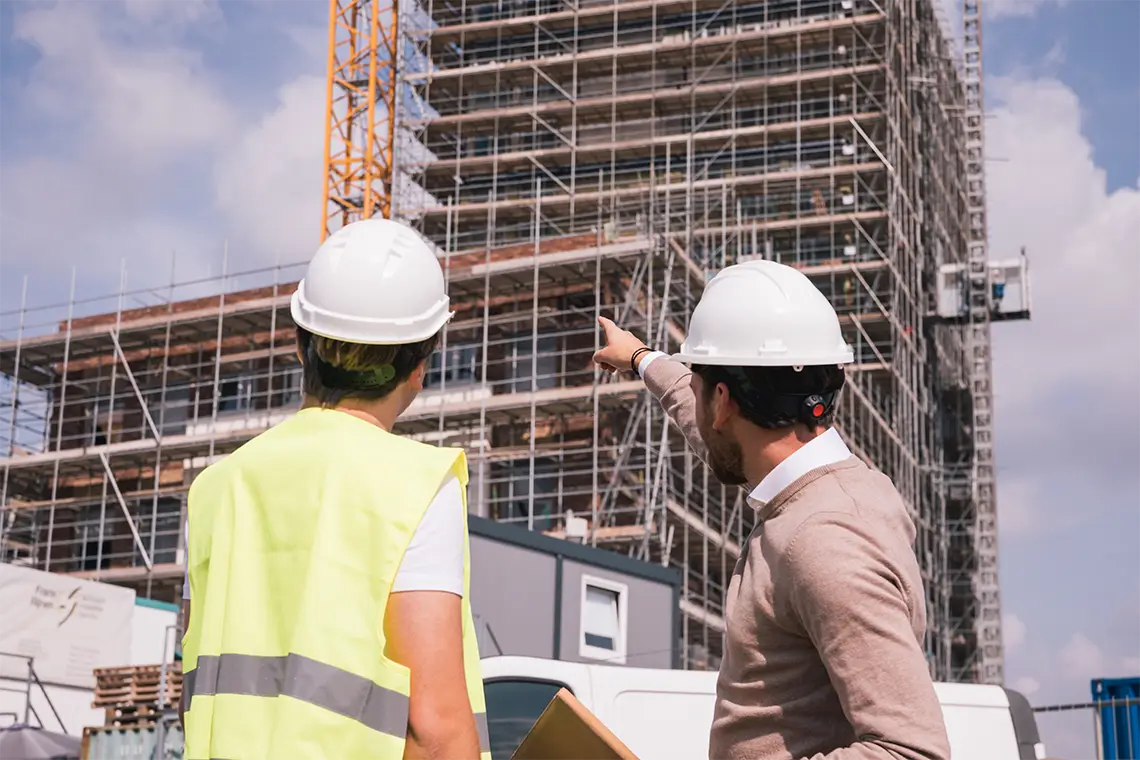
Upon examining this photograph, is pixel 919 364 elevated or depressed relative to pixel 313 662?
elevated

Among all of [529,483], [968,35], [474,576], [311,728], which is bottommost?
[311,728]

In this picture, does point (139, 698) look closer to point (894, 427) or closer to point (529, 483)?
point (529, 483)

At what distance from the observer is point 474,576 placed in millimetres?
15859

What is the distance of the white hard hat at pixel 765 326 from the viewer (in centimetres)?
247

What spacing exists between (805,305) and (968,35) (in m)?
51.3

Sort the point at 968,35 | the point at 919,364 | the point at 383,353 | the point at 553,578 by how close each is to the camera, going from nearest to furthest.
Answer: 1. the point at 383,353
2. the point at 553,578
3. the point at 919,364
4. the point at 968,35

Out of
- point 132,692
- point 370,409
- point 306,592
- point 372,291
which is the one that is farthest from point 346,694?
point 132,692

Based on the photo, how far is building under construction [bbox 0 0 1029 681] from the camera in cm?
3017

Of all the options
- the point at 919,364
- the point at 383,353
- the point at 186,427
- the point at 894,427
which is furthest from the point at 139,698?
the point at 919,364

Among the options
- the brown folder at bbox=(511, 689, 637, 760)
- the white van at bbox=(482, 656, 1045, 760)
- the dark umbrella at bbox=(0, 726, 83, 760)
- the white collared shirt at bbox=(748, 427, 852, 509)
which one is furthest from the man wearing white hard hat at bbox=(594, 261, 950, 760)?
the dark umbrella at bbox=(0, 726, 83, 760)

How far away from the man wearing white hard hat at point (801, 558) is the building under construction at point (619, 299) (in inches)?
967

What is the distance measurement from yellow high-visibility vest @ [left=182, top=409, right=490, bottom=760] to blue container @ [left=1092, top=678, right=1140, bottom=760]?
9.43 m

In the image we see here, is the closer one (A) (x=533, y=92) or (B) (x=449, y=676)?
(B) (x=449, y=676)

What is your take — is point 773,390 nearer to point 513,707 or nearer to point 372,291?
point 372,291
